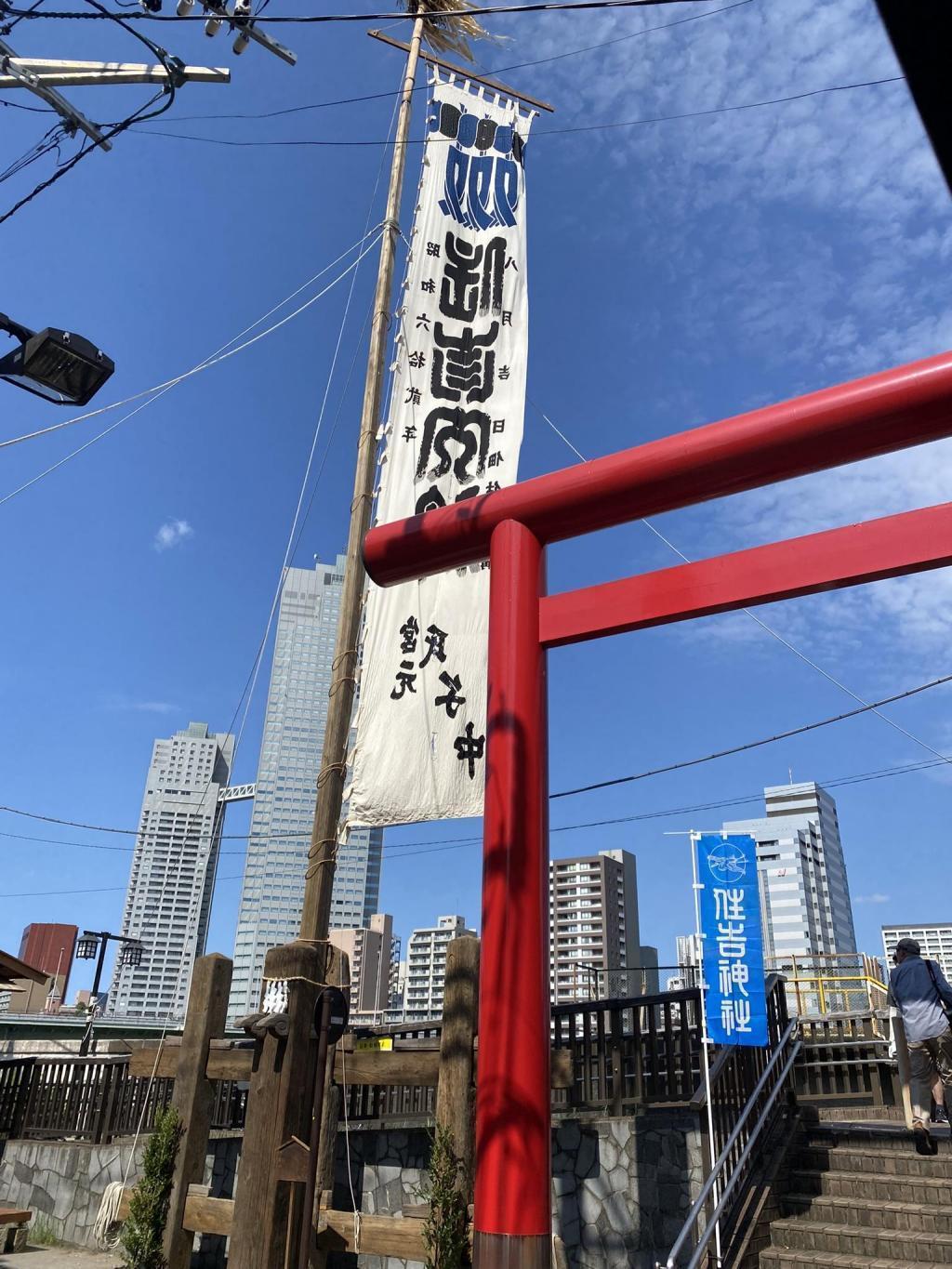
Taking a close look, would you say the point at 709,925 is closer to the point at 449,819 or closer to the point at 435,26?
the point at 449,819

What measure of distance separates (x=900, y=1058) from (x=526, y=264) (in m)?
8.52

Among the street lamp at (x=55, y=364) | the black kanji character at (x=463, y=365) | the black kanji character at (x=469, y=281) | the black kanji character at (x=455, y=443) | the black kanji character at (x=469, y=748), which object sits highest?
the black kanji character at (x=469, y=281)

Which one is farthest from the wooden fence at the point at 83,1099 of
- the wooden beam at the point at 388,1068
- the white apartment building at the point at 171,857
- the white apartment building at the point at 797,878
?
the white apartment building at the point at 797,878

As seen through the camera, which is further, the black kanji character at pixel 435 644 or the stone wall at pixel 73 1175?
the stone wall at pixel 73 1175

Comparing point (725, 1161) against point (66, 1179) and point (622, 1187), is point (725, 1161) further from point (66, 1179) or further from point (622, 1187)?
point (66, 1179)

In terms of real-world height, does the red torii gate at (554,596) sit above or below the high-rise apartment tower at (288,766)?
below

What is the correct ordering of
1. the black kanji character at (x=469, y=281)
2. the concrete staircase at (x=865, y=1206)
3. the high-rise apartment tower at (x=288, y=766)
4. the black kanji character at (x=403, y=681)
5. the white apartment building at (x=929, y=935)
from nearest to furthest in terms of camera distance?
the concrete staircase at (x=865, y=1206) < the black kanji character at (x=403, y=681) < the black kanji character at (x=469, y=281) < the high-rise apartment tower at (x=288, y=766) < the white apartment building at (x=929, y=935)

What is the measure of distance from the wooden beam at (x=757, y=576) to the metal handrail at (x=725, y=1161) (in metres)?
3.81

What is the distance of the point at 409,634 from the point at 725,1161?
186 inches

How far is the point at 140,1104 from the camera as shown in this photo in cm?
1126

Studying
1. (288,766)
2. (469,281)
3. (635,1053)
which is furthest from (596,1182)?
(288,766)

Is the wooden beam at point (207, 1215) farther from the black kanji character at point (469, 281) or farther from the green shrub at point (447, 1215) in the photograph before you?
the black kanji character at point (469, 281)

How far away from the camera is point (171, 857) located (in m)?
62.6

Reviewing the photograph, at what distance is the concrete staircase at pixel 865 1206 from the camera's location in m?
5.95
